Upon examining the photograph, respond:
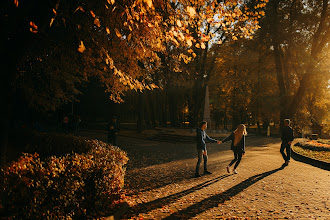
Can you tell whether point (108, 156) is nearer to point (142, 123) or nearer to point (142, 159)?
point (142, 159)

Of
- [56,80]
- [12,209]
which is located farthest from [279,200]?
[56,80]

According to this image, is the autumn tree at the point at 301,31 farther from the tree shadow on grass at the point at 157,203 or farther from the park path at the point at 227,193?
the tree shadow on grass at the point at 157,203

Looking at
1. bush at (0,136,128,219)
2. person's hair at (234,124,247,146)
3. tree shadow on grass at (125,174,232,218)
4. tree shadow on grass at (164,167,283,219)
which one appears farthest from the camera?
person's hair at (234,124,247,146)

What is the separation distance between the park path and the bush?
83 cm

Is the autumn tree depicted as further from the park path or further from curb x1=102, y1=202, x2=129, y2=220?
curb x1=102, y1=202, x2=129, y2=220

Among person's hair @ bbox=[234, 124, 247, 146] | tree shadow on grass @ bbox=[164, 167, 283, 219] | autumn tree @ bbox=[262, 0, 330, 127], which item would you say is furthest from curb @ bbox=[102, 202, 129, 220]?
autumn tree @ bbox=[262, 0, 330, 127]

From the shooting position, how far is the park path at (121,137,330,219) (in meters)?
5.34

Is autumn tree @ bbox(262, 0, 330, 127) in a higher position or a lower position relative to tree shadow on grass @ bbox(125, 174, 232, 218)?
higher

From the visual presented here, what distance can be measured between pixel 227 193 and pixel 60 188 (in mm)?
4437

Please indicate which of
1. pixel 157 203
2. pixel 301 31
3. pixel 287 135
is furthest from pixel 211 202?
pixel 301 31

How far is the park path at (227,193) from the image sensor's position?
5.34 metres

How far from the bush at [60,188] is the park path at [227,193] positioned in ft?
2.72

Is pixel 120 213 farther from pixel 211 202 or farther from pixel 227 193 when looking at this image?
Answer: pixel 227 193

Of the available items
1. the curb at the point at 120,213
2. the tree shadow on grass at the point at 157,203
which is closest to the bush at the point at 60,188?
the curb at the point at 120,213
